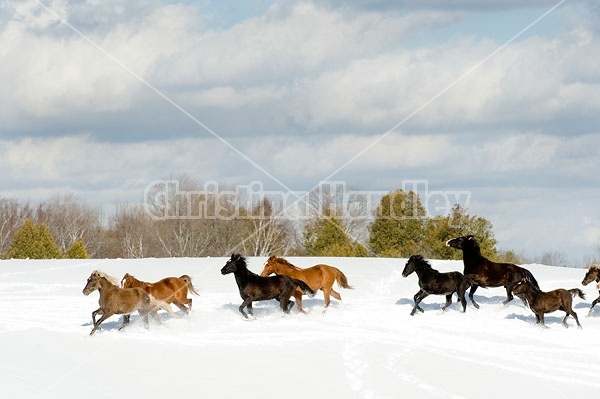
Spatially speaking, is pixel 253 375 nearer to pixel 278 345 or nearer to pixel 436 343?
pixel 278 345

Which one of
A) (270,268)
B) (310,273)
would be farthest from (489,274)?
(270,268)

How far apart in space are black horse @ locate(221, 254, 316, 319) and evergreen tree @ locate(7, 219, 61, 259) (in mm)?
29471

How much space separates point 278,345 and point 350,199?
48.0 metres

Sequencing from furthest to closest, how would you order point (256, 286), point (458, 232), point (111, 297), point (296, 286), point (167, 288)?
1. point (458, 232)
2. point (296, 286)
3. point (256, 286)
4. point (167, 288)
5. point (111, 297)

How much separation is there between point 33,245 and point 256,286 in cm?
3018

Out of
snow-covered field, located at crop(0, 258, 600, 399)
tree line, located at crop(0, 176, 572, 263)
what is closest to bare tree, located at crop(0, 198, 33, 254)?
tree line, located at crop(0, 176, 572, 263)

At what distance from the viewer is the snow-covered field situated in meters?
11.2

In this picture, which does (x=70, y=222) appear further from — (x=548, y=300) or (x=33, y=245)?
(x=548, y=300)

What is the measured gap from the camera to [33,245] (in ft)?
142

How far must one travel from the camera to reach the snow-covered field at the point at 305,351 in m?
11.2

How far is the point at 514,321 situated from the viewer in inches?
643

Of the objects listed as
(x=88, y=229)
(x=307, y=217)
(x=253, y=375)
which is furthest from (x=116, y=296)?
(x=88, y=229)

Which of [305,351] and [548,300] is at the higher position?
[548,300]

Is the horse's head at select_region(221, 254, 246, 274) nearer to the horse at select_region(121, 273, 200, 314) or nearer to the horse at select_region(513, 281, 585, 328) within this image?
the horse at select_region(121, 273, 200, 314)
